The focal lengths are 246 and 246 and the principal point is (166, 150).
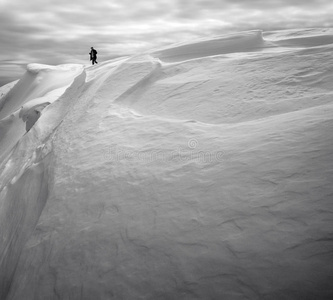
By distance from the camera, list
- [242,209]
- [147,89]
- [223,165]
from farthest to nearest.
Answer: [147,89], [223,165], [242,209]

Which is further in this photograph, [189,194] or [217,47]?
[217,47]

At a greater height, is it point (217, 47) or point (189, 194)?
point (217, 47)

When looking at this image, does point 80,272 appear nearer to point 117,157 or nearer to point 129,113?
point 117,157

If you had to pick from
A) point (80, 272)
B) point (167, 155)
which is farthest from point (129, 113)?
point (80, 272)

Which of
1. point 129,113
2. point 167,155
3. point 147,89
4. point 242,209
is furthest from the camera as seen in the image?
point 147,89

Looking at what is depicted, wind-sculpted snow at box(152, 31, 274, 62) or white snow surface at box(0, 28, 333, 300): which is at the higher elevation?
wind-sculpted snow at box(152, 31, 274, 62)

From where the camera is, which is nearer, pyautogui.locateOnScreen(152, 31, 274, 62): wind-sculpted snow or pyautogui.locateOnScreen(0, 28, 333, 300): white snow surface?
pyautogui.locateOnScreen(0, 28, 333, 300): white snow surface

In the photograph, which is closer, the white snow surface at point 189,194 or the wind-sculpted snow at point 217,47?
the white snow surface at point 189,194

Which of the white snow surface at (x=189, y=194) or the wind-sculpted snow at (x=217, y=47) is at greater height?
the wind-sculpted snow at (x=217, y=47)

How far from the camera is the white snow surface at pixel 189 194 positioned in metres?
1.25

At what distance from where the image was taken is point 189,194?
1651 mm

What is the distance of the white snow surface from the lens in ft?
4.11

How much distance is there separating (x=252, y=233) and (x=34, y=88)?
29.6 ft

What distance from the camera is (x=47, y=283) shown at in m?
1.67
